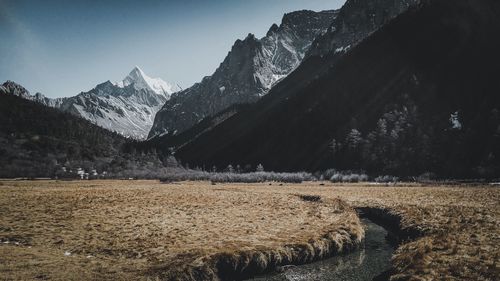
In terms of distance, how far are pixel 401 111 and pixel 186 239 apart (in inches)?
5826

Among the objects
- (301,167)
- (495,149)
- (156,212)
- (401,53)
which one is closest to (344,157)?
(301,167)

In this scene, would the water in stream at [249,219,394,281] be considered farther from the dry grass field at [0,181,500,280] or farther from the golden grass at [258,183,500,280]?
the golden grass at [258,183,500,280]

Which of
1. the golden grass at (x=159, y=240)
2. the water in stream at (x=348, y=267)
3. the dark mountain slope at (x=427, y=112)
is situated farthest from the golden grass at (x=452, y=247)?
the dark mountain slope at (x=427, y=112)

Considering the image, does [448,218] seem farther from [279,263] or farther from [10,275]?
[10,275]

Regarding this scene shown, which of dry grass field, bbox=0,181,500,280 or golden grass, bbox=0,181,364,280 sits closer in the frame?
dry grass field, bbox=0,181,500,280

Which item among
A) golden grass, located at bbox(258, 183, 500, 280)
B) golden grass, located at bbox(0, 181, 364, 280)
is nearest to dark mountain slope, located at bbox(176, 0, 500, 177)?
golden grass, located at bbox(258, 183, 500, 280)

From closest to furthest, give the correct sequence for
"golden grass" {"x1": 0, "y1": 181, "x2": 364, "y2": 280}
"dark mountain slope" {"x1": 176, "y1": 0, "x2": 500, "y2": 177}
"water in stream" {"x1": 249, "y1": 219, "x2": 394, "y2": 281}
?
1. "golden grass" {"x1": 0, "y1": 181, "x2": 364, "y2": 280}
2. "water in stream" {"x1": 249, "y1": 219, "x2": 394, "y2": 281}
3. "dark mountain slope" {"x1": 176, "y1": 0, "x2": 500, "y2": 177}

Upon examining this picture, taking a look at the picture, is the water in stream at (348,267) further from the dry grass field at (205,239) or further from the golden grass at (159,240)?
the dry grass field at (205,239)

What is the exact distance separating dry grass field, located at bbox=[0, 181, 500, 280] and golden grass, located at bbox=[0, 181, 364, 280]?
60 millimetres

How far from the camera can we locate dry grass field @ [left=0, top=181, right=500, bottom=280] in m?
18.9

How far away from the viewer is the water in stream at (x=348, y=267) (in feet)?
71.8

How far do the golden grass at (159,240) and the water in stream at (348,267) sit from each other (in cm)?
82

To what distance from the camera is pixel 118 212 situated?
36438mm

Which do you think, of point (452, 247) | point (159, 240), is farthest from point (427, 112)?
point (159, 240)
